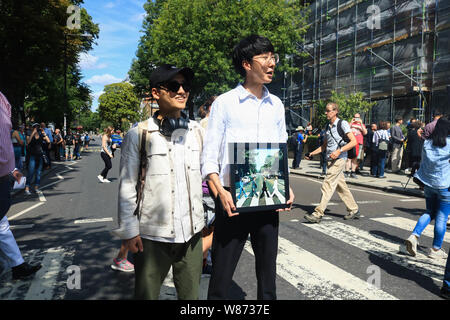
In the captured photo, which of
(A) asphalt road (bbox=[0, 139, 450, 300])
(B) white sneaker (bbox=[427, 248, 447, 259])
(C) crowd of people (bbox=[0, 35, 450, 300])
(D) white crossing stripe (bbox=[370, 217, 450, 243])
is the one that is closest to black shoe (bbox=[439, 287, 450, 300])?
(A) asphalt road (bbox=[0, 139, 450, 300])

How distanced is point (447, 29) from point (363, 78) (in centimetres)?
572

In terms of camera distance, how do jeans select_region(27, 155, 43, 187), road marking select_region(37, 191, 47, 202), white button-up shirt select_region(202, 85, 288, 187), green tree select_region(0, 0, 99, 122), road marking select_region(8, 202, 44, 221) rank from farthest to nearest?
green tree select_region(0, 0, 99, 122) < jeans select_region(27, 155, 43, 187) < road marking select_region(37, 191, 47, 202) < road marking select_region(8, 202, 44, 221) < white button-up shirt select_region(202, 85, 288, 187)

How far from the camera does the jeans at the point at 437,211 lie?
4.17 m

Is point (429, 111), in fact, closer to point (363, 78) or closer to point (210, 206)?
point (363, 78)

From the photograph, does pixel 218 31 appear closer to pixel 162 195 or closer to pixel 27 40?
pixel 27 40

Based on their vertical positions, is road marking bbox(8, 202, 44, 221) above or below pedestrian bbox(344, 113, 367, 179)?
below

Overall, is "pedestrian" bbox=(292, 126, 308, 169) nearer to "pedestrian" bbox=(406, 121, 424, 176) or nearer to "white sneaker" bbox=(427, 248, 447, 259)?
"pedestrian" bbox=(406, 121, 424, 176)

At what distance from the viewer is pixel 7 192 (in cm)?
329

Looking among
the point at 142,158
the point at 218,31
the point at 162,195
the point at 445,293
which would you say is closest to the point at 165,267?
the point at 162,195

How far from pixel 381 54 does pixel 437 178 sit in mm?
18848

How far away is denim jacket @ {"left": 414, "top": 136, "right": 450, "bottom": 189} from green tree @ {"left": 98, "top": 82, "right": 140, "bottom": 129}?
3955 inches

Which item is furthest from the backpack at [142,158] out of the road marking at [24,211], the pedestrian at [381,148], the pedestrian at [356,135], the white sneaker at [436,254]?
the pedestrian at [381,148]

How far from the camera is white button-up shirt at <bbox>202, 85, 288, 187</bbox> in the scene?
2.24 meters
